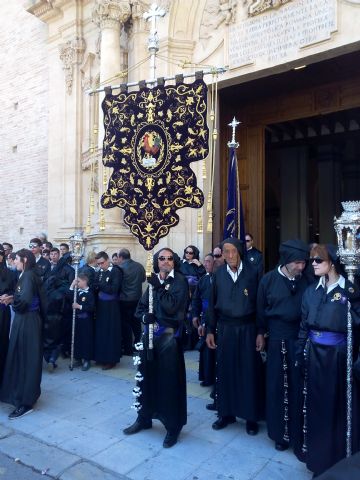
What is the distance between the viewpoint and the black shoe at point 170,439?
437cm

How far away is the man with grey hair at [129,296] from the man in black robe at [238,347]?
336 cm

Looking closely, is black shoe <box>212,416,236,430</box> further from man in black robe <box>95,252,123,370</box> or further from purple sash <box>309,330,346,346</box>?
man in black robe <box>95,252,123,370</box>

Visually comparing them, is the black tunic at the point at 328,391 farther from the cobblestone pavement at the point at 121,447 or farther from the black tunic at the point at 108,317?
the black tunic at the point at 108,317

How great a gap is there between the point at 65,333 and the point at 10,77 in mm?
10246

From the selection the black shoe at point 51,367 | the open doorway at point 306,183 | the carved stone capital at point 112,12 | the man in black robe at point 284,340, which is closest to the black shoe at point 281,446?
the man in black robe at point 284,340

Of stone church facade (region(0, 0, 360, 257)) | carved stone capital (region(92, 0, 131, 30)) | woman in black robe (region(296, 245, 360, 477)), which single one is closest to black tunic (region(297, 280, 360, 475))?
woman in black robe (region(296, 245, 360, 477))

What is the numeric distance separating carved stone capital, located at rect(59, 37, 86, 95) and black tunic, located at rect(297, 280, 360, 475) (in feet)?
32.8

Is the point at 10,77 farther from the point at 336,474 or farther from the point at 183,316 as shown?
the point at 336,474

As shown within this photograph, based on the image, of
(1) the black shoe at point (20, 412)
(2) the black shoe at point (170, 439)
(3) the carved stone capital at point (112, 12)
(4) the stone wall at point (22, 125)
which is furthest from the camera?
(4) the stone wall at point (22, 125)

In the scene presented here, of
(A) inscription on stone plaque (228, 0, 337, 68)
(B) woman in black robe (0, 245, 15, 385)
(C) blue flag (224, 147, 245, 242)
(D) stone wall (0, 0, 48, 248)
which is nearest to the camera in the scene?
(B) woman in black robe (0, 245, 15, 385)

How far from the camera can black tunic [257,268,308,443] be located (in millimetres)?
4234

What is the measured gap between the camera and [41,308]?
5562 mm

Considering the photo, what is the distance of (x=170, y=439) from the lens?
14.4 ft

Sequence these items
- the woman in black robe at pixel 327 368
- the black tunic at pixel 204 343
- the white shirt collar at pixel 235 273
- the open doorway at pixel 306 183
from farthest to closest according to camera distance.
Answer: the open doorway at pixel 306 183 → the black tunic at pixel 204 343 → the white shirt collar at pixel 235 273 → the woman in black robe at pixel 327 368
